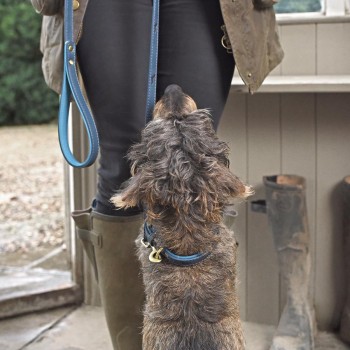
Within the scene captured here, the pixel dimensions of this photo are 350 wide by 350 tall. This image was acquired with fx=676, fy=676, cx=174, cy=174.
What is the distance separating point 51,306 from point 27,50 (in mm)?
8054

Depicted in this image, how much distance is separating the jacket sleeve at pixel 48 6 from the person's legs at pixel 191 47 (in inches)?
13.2

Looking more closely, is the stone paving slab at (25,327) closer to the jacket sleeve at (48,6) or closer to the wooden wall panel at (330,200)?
the wooden wall panel at (330,200)

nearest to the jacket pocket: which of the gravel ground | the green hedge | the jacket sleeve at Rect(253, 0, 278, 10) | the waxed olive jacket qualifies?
the waxed olive jacket

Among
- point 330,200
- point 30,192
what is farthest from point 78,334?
point 30,192

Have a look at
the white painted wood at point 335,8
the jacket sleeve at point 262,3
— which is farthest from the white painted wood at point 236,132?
the jacket sleeve at point 262,3

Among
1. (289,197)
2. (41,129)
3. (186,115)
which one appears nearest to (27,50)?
(41,129)

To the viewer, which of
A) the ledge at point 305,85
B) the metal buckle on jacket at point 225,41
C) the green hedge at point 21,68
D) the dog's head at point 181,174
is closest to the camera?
the dog's head at point 181,174

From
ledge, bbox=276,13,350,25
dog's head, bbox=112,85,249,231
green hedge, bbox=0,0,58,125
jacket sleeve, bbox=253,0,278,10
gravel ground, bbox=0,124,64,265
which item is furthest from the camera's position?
green hedge, bbox=0,0,58,125

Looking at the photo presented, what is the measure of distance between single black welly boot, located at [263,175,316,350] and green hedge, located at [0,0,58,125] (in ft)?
27.9

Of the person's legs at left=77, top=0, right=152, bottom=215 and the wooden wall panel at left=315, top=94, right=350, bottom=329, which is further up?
the person's legs at left=77, top=0, right=152, bottom=215

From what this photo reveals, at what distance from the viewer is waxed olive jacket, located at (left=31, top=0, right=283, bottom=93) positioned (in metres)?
2.06

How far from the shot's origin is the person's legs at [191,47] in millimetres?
2029

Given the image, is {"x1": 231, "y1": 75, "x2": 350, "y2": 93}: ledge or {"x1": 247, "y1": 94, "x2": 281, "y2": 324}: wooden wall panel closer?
{"x1": 231, "y1": 75, "x2": 350, "y2": 93}: ledge

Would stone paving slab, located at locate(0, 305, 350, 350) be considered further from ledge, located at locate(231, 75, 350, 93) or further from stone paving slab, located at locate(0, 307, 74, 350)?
ledge, located at locate(231, 75, 350, 93)
